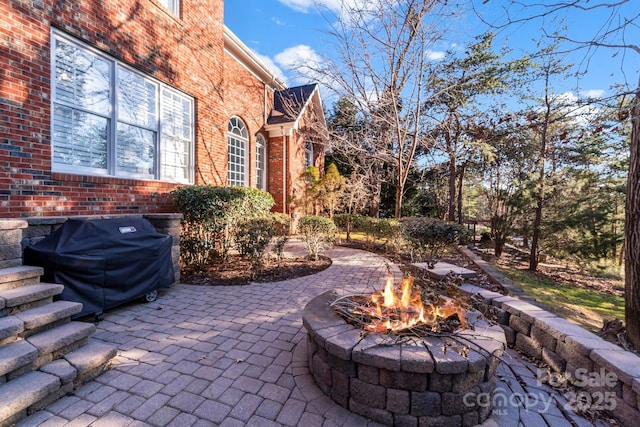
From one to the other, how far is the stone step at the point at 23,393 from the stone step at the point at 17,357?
66mm

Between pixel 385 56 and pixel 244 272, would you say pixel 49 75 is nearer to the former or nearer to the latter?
pixel 244 272

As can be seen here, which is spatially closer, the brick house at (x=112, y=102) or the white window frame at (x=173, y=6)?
the brick house at (x=112, y=102)

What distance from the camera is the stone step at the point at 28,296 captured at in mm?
2557

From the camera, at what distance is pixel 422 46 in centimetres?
725

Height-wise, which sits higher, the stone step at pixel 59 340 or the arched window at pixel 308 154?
the arched window at pixel 308 154

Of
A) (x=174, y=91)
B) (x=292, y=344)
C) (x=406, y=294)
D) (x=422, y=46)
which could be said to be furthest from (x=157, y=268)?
(x=422, y=46)

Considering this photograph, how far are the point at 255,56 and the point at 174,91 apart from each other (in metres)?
4.18

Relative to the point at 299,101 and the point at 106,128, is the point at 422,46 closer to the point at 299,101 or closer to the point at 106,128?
the point at 299,101

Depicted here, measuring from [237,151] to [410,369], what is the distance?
9.21 meters

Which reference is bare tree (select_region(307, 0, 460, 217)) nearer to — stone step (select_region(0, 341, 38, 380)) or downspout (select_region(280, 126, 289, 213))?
downspout (select_region(280, 126, 289, 213))

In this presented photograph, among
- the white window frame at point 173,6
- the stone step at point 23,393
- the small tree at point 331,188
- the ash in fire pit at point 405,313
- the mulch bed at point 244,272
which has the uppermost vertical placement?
the white window frame at point 173,6

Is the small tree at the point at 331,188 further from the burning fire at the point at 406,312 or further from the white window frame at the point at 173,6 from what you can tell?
the burning fire at the point at 406,312

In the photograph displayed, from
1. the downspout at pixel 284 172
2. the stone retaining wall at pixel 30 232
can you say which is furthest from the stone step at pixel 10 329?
the downspout at pixel 284 172

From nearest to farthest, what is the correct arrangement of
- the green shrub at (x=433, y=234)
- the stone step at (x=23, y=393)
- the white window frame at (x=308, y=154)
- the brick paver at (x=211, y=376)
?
the stone step at (x=23, y=393)
the brick paver at (x=211, y=376)
the green shrub at (x=433, y=234)
the white window frame at (x=308, y=154)
